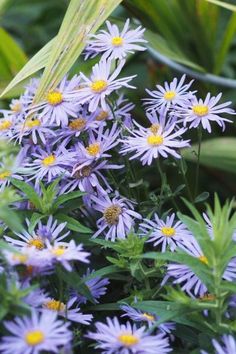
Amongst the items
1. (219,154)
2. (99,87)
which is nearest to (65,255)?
(99,87)

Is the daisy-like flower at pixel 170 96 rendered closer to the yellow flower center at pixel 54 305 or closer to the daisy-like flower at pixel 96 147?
the daisy-like flower at pixel 96 147

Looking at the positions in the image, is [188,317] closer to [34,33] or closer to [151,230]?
[151,230]

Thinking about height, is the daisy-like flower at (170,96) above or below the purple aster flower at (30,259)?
above

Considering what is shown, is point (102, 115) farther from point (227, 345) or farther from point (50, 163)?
point (227, 345)

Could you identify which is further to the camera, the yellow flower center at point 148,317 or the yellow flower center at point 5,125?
the yellow flower center at point 5,125

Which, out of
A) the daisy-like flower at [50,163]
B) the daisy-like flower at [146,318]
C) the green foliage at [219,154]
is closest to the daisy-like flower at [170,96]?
the daisy-like flower at [50,163]

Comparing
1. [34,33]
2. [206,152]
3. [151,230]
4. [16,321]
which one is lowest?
[16,321]

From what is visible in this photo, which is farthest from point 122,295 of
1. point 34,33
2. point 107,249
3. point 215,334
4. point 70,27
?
point 34,33
